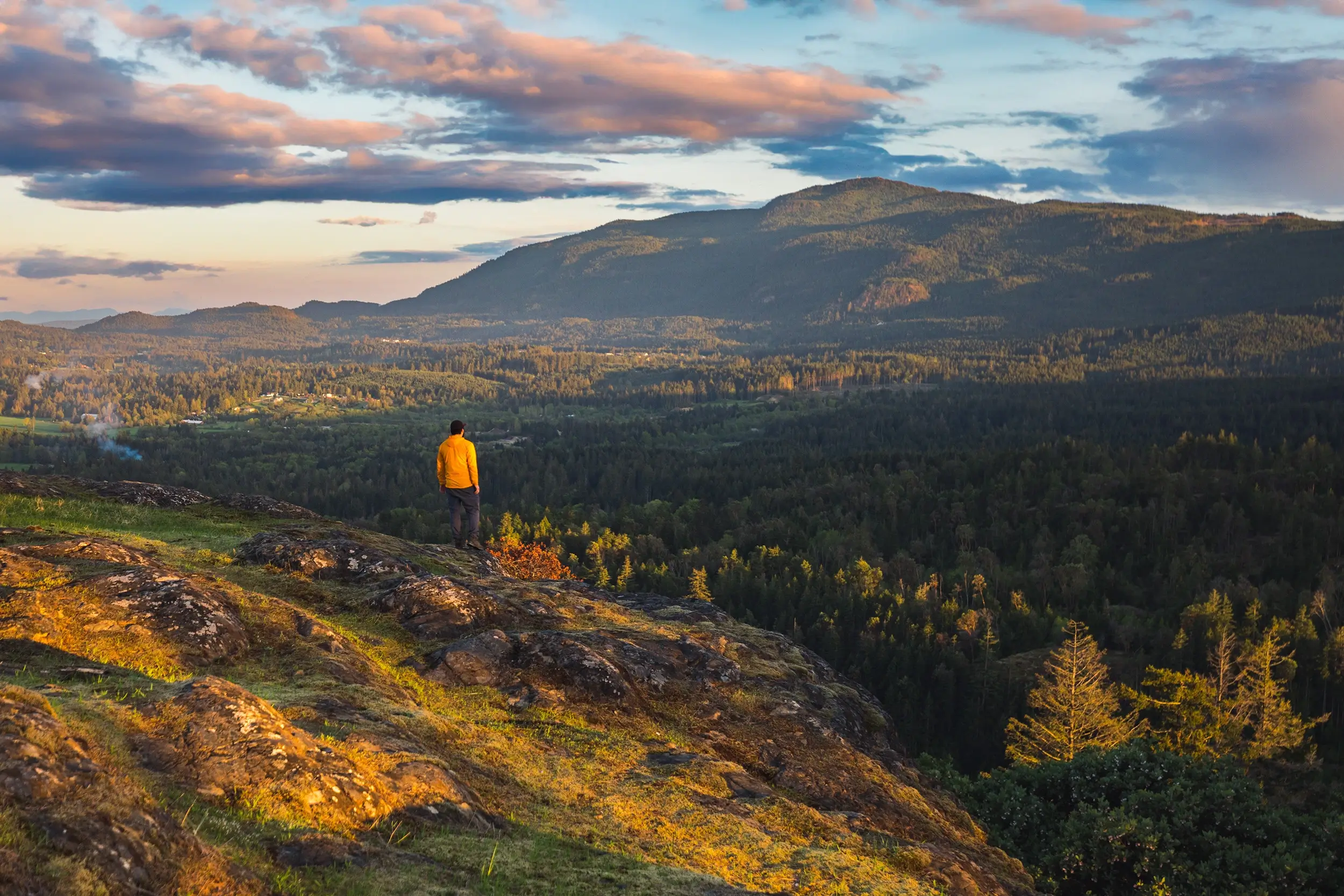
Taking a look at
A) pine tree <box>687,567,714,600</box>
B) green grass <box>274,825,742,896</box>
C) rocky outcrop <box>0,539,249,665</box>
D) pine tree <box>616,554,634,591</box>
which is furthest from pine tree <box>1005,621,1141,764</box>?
pine tree <box>616,554,634,591</box>

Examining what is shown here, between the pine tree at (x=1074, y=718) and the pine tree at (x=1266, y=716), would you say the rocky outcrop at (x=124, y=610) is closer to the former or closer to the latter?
the pine tree at (x=1074, y=718)

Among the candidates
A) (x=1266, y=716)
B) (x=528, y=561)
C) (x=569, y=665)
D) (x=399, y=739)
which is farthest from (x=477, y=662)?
(x=528, y=561)

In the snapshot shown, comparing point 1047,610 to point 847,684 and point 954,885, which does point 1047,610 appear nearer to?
point 847,684

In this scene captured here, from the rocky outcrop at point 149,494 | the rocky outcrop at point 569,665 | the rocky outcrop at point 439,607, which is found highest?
the rocky outcrop at point 149,494

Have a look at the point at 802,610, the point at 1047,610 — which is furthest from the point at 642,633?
the point at 1047,610

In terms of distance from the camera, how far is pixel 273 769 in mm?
14398

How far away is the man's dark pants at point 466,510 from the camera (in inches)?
1492

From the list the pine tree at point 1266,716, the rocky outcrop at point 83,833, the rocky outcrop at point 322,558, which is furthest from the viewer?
the pine tree at point 1266,716

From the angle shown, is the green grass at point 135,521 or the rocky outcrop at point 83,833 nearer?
the rocky outcrop at point 83,833

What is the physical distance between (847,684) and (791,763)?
Answer: 32.2ft

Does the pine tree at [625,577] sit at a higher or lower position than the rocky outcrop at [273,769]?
lower

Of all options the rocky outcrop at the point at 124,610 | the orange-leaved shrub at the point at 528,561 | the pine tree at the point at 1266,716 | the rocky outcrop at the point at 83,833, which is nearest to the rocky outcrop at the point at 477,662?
the rocky outcrop at the point at 124,610

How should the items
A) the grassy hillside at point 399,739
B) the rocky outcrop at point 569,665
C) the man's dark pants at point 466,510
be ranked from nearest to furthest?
1. the grassy hillside at point 399,739
2. the rocky outcrop at point 569,665
3. the man's dark pants at point 466,510

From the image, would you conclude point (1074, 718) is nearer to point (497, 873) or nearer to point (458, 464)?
point (458, 464)
